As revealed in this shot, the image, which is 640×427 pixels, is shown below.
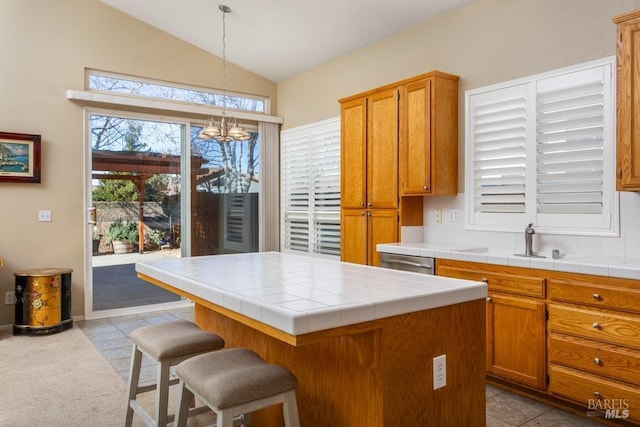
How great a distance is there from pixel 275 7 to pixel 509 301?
346 centimetres

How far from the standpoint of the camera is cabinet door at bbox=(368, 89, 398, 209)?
4.01m

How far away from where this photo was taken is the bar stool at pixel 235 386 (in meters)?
1.53

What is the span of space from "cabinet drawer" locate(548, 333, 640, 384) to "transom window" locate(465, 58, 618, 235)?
2.78ft

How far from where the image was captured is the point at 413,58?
430 centimetres

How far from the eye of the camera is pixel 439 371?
1688 mm

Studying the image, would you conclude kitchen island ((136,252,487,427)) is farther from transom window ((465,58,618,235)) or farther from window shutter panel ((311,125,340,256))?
window shutter panel ((311,125,340,256))

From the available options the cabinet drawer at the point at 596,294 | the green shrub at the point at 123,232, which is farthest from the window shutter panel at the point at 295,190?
the cabinet drawer at the point at 596,294

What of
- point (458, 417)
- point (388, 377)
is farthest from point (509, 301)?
point (388, 377)

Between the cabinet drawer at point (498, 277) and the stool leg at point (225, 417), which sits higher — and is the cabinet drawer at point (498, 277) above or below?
above

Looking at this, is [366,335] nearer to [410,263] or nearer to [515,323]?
[515,323]

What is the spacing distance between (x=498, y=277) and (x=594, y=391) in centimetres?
83

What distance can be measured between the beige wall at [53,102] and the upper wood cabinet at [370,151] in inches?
103

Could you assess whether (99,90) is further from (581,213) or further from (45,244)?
(581,213)

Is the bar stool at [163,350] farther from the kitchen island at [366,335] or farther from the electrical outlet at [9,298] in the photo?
the electrical outlet at [9,298]
